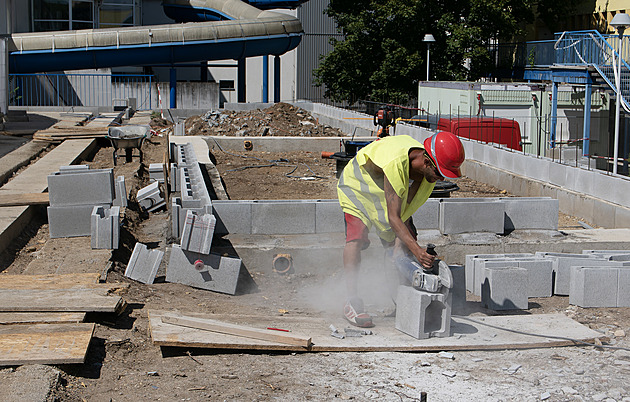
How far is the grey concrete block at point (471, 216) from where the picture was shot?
28.5 feet

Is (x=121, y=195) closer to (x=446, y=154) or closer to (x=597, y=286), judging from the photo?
(x=446, y=154)

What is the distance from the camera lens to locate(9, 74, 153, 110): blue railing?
1235 inches

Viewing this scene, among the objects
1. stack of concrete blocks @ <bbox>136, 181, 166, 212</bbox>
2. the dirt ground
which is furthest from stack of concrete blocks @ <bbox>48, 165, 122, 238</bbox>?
the dirt ground

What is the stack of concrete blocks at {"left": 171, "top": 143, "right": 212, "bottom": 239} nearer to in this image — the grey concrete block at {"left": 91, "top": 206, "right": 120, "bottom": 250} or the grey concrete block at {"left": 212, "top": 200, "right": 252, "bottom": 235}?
the grey concrete block at {"left": 212, "top": 200, "right": 252, "bottom": 235}

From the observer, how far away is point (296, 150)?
787 inches

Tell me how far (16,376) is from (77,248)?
4.07 m

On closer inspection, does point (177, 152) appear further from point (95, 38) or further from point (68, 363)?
point (95, 38)

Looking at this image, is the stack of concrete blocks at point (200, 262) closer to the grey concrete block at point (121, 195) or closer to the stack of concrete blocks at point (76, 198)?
the stack of concrete blocks at point (76, 198)

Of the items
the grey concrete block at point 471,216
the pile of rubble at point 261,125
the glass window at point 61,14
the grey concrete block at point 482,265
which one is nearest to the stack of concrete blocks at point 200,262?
the grey concrete block at point 482,265

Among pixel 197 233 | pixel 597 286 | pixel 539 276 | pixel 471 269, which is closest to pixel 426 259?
pixel 471 269

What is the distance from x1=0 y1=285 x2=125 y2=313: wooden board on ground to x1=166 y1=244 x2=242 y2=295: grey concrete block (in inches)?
46.6

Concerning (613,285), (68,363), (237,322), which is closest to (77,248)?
(237,322)

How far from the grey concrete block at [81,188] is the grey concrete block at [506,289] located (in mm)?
5013

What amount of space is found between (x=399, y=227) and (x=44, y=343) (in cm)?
259
